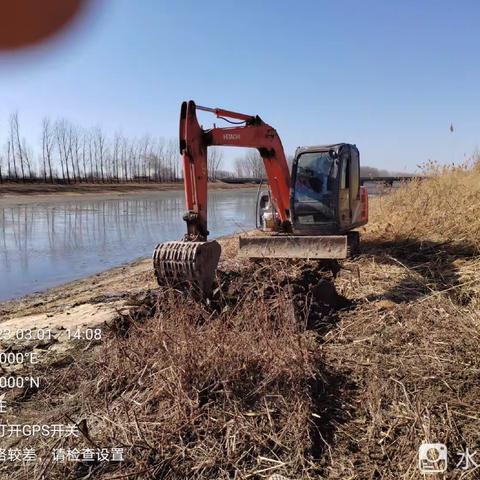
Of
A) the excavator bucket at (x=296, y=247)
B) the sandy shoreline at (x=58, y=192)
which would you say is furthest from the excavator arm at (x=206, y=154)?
the sandy shoreline at (x=58, y=192)

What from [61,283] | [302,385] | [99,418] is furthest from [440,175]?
→ [99,418]

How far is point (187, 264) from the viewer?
628 centimetres

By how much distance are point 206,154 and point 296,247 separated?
7.03 feet

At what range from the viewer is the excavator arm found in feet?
23.6

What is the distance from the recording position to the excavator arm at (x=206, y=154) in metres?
7.18

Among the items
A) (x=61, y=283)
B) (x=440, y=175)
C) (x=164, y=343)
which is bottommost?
(x=61, y=283)

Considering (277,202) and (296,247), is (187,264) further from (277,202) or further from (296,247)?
(277,202)

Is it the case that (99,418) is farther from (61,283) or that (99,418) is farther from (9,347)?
(61,283)

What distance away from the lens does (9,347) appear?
5.70 m

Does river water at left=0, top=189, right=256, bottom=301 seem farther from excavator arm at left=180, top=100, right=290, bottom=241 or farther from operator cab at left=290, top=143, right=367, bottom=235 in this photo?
operator cab at left=290, top=143, right=367, bottom=235

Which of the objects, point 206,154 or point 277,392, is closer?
point 277,392

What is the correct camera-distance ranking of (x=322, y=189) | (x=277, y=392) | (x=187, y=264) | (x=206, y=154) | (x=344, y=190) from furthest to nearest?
(x=344, y=190)
(x=322, y=189)
(x=206, y=154)
(x=187, y=264)
(x=277, y=392)

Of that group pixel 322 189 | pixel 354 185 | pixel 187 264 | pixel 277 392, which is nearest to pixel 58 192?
pixel 354 185

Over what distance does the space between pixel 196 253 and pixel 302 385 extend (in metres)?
2.72
